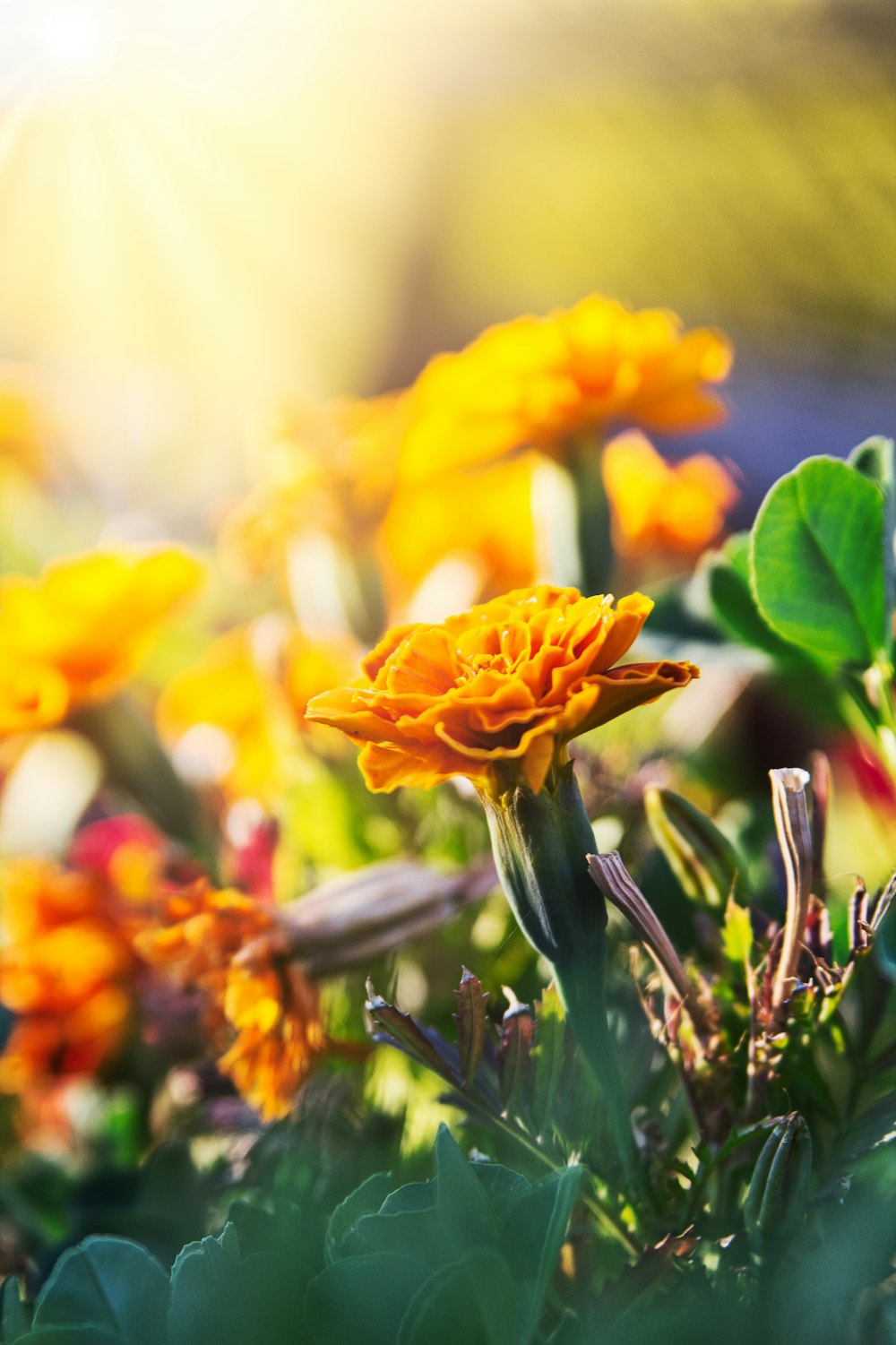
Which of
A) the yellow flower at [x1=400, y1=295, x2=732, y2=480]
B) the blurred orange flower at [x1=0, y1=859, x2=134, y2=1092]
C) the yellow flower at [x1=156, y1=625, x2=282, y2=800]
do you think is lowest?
the blurred orange flower at [x1=0, y1=859, x2=134, y2=1092]

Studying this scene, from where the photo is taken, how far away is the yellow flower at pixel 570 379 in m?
0.45

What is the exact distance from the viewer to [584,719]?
0.23 metres

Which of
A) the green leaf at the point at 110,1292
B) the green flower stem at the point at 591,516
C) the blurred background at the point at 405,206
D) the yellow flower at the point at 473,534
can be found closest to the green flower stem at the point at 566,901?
the green leaf at the point at 110,1292

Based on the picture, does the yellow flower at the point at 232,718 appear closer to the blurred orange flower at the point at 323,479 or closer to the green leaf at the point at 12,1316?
the blurred orange flower at the point at 323,479

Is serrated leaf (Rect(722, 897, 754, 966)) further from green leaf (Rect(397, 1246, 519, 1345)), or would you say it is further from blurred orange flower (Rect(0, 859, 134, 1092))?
blurred orange flower (Rect(0, 859, 134, 1092))

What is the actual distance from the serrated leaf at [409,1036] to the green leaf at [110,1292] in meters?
A: 0.07

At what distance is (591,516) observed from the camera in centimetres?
47

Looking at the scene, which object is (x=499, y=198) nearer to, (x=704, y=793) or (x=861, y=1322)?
(x=704, y=793)

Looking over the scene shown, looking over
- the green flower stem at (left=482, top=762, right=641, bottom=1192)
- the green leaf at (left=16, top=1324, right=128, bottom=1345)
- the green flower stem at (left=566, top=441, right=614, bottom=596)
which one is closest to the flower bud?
the green flower stem at (left=482, top=762, right=641, bottom=1192)


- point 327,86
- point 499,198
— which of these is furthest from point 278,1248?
point 499,198

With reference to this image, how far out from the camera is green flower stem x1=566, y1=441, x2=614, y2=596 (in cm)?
46

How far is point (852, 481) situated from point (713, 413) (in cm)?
19

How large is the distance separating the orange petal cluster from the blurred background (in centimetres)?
44

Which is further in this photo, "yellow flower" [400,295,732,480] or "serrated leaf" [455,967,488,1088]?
"yellow flower" [400,295,732,480]
